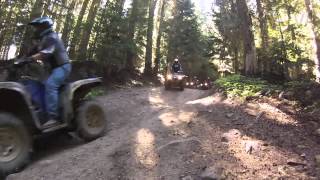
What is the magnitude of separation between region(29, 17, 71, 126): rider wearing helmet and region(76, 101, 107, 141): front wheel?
63 cm

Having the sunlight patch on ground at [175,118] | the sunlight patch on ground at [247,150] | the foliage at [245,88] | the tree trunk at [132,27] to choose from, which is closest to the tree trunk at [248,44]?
the foliage at [245,88]

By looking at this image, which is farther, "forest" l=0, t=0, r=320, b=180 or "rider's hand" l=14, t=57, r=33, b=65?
"rider's hand" l=14, t=57, r=33, b=65

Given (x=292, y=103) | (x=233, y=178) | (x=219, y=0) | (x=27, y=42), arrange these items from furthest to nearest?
(x=219, y=0)
(x=27, y=42)
(x=292, y=103)
(x=233, y=178)

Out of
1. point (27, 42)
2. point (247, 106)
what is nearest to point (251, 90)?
point (247, 106)

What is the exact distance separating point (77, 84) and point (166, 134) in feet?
6.53

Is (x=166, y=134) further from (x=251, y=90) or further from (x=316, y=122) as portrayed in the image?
(x=251, y=90)

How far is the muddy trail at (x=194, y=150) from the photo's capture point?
6.31 meters

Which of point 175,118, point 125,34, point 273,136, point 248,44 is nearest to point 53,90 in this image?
point 175,118

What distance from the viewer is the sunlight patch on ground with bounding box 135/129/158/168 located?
6.78 meters

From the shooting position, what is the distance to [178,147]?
7277 mm

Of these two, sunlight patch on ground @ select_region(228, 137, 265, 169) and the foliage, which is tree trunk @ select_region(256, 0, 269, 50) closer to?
the foliage

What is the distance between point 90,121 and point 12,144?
2.18 meters

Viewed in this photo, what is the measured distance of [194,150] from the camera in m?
7.10

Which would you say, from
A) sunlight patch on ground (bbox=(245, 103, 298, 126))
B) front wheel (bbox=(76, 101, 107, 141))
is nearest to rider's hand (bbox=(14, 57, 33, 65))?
front wheel (bbox=(76, 101, 107, 141))
